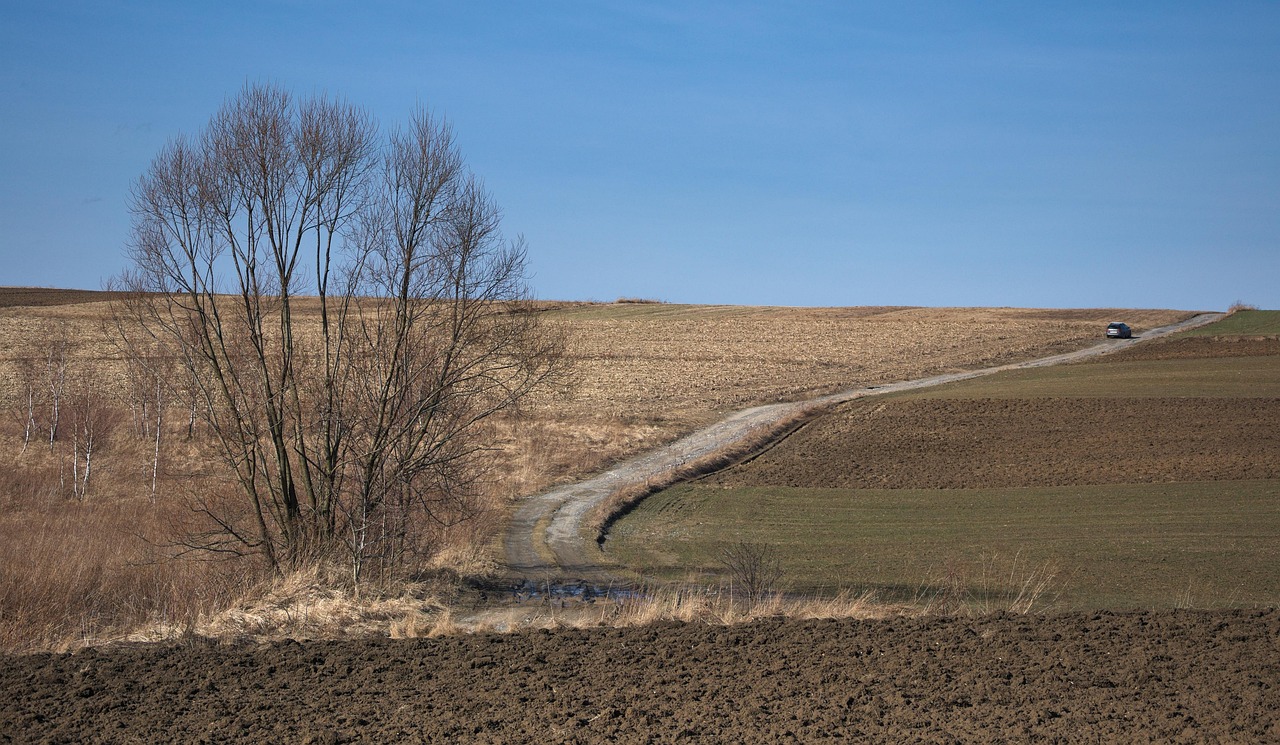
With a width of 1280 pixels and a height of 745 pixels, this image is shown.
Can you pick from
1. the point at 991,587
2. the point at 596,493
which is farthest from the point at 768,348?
the point at 991,587

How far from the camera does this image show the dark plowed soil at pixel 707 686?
763 cm

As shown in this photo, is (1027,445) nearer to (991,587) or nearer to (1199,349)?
(991,587)

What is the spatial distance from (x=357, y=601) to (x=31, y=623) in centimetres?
426

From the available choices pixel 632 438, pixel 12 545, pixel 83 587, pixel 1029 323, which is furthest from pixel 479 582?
pixel 1029 323

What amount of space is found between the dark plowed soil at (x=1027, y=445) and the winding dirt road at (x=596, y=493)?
6.46ft

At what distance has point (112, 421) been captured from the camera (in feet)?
122

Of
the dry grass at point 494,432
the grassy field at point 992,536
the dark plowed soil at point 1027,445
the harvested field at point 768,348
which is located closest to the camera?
the dry grass at point 494,432

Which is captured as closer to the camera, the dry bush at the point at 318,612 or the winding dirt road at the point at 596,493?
the dry bush at the point at 318,612

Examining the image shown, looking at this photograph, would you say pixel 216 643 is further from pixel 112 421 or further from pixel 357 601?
pixel 112 421

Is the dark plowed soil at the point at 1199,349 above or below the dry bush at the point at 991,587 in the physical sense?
above

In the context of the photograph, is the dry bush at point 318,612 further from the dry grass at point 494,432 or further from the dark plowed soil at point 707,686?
the dark plowed soil at point 707,686

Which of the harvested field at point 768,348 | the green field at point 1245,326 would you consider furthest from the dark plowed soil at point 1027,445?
the green field at point 1245,326

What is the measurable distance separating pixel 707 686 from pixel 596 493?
18.9 meters

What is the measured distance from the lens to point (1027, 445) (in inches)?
1257
